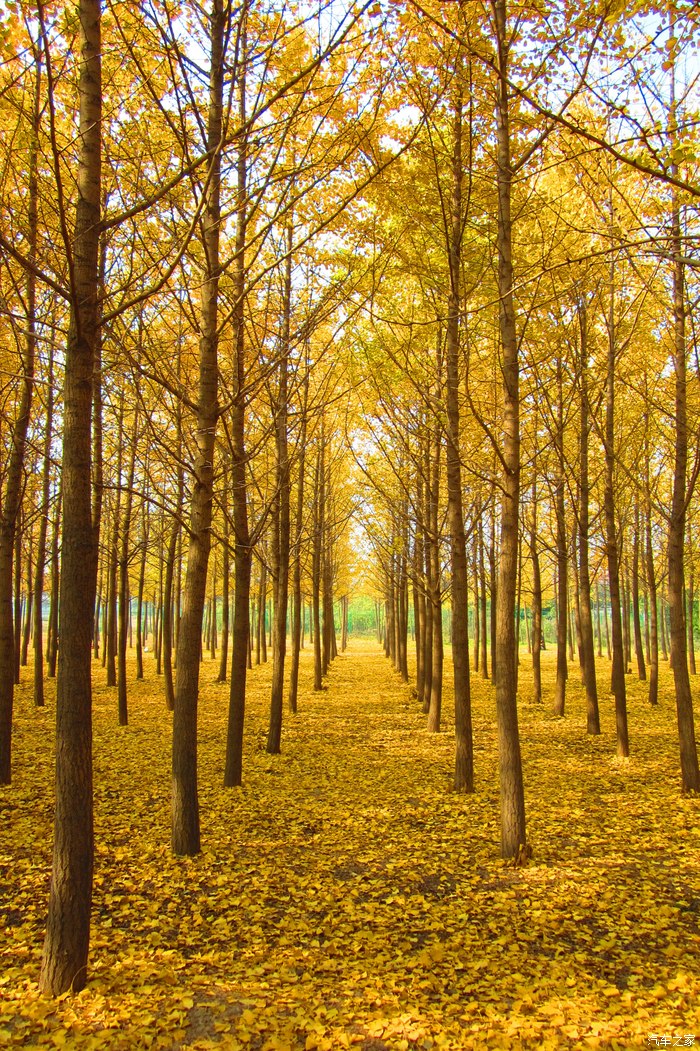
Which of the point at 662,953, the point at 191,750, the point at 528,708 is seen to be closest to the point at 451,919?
the point at 662,953

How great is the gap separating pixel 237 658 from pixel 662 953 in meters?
5.83

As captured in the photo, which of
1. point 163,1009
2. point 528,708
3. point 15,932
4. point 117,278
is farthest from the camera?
point 528,708

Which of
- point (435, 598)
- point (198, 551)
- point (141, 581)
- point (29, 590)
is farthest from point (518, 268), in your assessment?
point (29, 590)

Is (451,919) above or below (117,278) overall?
below

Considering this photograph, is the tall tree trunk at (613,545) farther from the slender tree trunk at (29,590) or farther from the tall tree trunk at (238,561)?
the slender tree trunk at (29,590)

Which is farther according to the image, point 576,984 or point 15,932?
point 15,932

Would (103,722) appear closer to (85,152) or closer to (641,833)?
(641,833)

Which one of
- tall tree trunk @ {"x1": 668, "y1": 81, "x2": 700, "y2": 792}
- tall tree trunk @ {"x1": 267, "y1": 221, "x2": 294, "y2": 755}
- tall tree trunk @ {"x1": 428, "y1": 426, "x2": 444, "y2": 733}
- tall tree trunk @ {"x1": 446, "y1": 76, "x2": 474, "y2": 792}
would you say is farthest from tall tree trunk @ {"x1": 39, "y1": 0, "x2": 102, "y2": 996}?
tall tree trunk @ {"x1": 428, "y1": 426, "x2": 444, "y2": 733}

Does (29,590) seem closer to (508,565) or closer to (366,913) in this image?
(366,913)

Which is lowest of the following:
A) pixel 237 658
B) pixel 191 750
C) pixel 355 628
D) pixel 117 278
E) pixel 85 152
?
pixel 355 628

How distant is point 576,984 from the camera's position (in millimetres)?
3639

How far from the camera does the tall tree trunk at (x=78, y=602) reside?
134 inches

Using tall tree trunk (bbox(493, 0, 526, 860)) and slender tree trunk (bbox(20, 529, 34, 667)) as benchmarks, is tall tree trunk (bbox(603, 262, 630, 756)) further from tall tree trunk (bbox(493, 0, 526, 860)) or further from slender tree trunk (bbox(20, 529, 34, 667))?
slender tree trunk (bbox(20, 529, 34, 667))

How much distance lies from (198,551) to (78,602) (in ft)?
7.73
